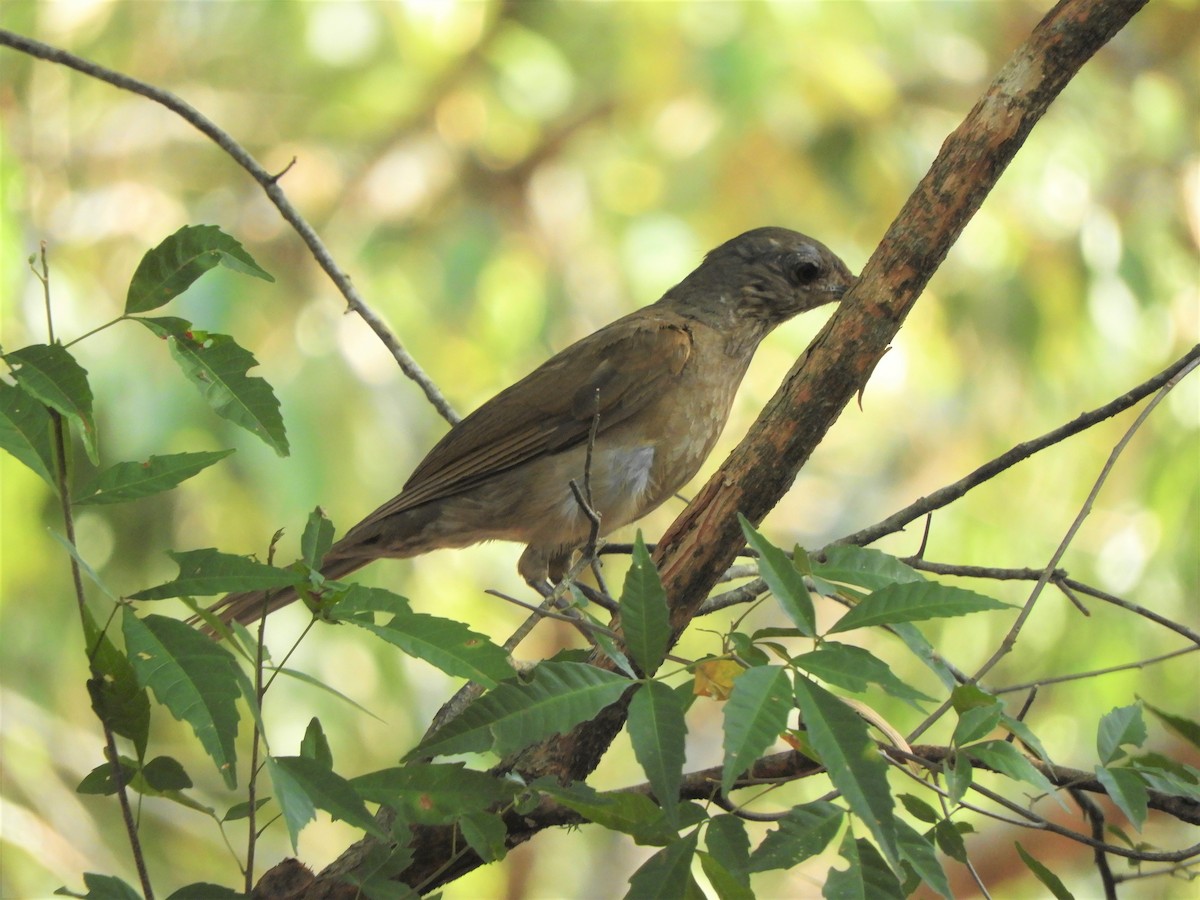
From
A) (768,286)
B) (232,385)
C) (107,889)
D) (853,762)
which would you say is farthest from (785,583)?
(768,286)

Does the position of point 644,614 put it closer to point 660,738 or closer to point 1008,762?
point 660,738

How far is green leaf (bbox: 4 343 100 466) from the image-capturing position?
1897 millimetres

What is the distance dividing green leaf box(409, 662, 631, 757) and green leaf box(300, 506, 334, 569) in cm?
37

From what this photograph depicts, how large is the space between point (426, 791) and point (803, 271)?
3.35m

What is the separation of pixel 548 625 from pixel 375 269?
8.63ft

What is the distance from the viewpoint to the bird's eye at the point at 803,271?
486cm

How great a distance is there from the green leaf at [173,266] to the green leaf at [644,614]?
0.86 metres

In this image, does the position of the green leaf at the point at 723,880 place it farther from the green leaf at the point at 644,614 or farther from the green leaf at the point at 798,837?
the green leaf at the point at 644,614

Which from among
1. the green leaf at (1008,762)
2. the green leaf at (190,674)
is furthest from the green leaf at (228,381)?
the green leaf at (1008,762)

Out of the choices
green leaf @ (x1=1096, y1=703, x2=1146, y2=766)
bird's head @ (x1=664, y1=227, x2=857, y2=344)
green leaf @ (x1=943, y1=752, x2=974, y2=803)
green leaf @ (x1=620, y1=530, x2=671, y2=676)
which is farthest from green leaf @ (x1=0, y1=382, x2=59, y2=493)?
bird's head @ (x1=664, y1=227, x2=857, y2=344)

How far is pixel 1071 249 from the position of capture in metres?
8.34

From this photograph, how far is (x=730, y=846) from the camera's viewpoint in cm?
178

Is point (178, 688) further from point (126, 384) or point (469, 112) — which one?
point (469, 112)

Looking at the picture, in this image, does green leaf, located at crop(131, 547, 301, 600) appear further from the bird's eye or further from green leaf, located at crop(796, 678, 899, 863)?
the bird's eye
